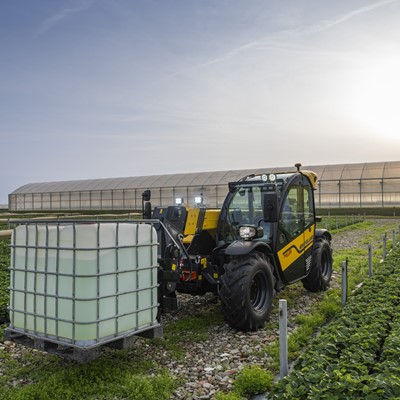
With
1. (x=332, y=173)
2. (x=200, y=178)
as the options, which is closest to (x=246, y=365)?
(x=332, y=173)

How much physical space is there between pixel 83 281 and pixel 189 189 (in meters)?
40.4

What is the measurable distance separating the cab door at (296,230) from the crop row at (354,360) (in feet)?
4.16

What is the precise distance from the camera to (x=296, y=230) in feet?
24.8

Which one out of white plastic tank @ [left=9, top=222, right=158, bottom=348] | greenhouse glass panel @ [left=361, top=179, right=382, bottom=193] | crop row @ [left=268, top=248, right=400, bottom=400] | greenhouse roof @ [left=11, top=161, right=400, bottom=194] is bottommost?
crop row @ [left=268, top=248, right=400, bottom=400]

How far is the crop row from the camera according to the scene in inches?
142

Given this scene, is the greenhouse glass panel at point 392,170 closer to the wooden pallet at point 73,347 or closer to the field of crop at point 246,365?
the field of crop at point 246,365

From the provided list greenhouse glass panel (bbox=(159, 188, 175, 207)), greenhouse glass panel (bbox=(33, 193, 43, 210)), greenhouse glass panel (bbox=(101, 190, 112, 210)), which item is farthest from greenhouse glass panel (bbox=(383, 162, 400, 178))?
greenhouse glass panel (bbox=(33, 193, 43, 210))

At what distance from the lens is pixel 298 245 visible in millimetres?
7621

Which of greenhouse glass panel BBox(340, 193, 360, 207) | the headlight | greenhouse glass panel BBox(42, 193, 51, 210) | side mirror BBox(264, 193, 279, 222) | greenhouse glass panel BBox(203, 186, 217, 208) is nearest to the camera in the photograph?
side mirror BBox(264, 193, 279, 222)

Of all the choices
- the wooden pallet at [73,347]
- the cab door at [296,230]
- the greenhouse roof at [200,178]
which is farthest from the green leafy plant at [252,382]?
the greenhouse roof at [200,178]

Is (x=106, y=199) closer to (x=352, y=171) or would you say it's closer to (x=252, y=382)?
(x=352, y=171)

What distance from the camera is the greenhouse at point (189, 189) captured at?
38031mm

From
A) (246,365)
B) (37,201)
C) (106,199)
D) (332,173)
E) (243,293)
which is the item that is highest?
(332,173)

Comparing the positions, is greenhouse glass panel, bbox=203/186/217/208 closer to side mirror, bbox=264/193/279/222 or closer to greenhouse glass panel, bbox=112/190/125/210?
greenhouse glass panel, bbox=112/190/125/210
